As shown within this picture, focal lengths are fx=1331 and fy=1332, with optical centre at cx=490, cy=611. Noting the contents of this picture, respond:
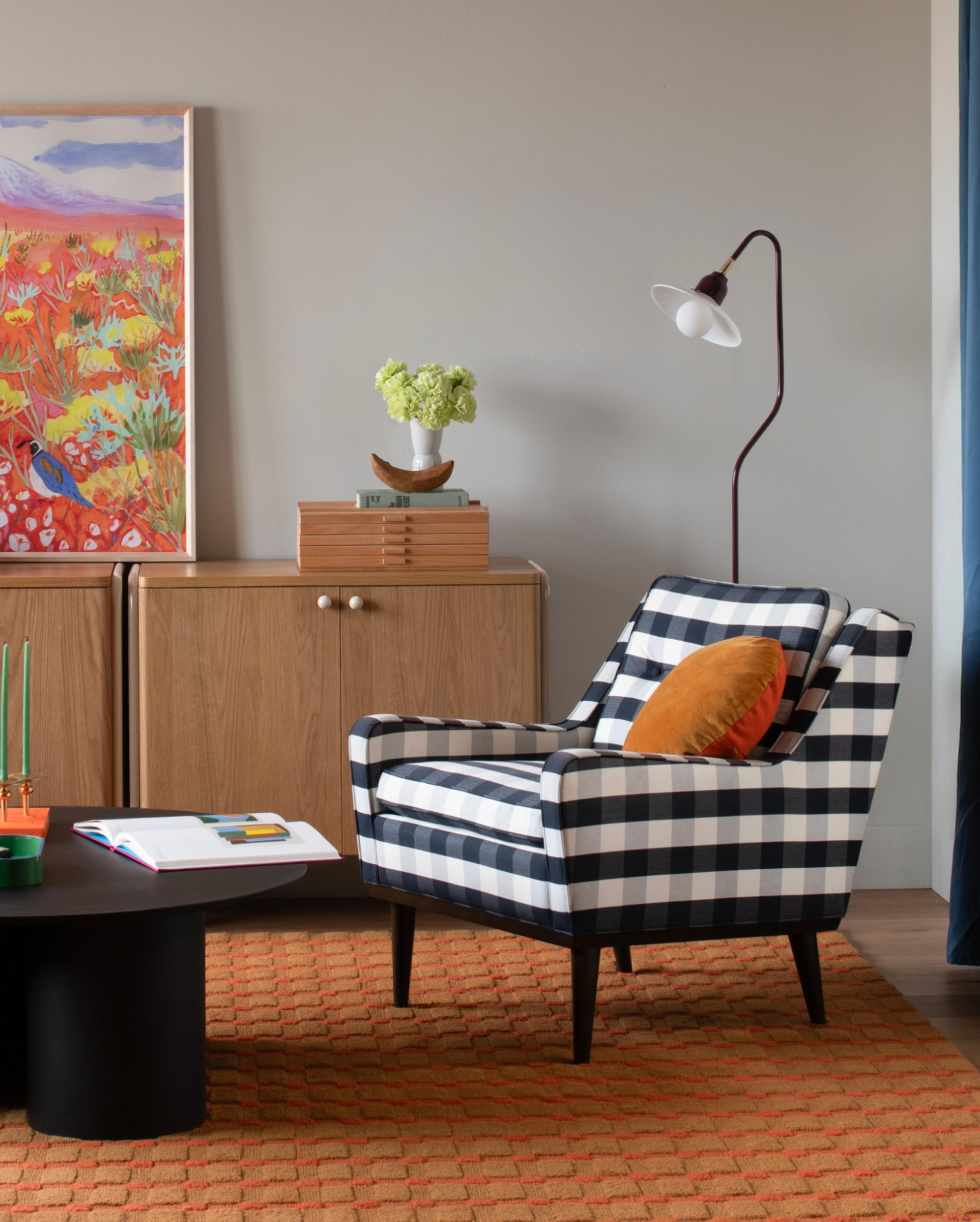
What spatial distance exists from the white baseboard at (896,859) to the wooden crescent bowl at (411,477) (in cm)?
150

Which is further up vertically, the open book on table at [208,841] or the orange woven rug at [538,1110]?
the open book on table at [208,841]

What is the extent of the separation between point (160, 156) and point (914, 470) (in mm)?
2134

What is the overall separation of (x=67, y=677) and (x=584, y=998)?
149cm

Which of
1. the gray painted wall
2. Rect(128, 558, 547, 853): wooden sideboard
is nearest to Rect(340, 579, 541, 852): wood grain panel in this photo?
Rect(128, 558, 547, 853): wooden sideboard

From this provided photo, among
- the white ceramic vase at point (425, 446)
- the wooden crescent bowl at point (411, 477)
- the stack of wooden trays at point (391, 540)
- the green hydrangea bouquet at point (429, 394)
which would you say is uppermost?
the green hydrangea bouquet at point (429, 394)

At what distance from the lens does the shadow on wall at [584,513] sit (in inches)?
139

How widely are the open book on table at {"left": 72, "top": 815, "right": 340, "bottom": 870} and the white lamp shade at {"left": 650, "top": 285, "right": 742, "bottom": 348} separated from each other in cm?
154

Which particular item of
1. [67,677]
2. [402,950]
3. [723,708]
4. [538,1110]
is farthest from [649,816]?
[67,677]

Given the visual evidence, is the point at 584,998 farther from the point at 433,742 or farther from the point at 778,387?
the point at 778,387

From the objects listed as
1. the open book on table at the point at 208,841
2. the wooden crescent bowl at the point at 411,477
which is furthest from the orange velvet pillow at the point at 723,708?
the wooden crescent bowl at the point at 411,477

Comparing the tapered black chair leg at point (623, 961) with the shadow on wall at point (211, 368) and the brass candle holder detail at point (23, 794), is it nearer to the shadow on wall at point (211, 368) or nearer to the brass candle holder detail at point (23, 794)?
the brass candle holder detail at point (23, 794)

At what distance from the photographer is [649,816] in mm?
2277

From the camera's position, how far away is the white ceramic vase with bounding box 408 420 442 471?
3309 mm

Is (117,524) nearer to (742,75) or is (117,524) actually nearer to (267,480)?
(267,480)
